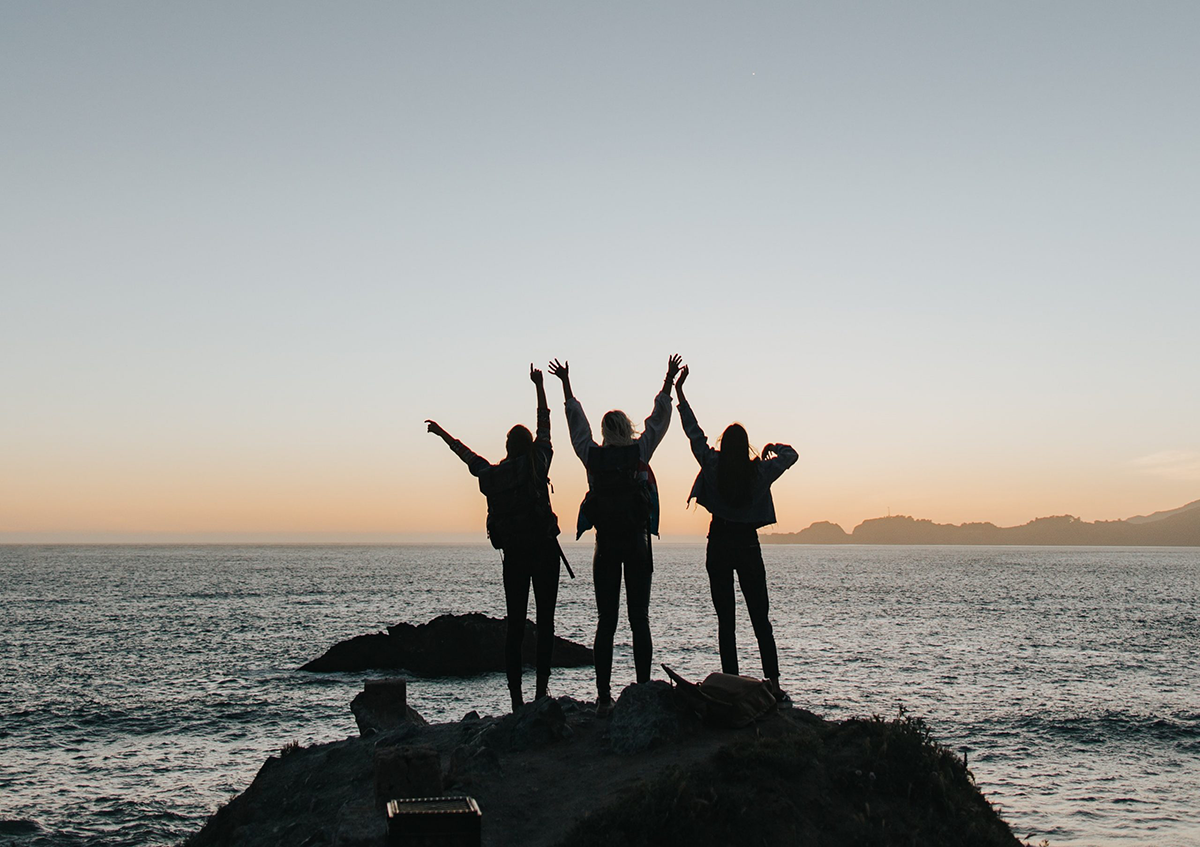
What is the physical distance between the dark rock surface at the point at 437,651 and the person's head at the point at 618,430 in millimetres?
30047

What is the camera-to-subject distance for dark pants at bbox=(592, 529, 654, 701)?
9.02m

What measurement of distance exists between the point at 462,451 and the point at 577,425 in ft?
5.80

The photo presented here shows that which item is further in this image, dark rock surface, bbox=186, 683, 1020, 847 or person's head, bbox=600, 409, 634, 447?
person's head, bbox=600, 409, 634, 447

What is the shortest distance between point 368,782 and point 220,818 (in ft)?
10.9

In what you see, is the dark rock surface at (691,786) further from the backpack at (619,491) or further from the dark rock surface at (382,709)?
the dark rock surface at (382,709)

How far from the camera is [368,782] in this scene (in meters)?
10.5

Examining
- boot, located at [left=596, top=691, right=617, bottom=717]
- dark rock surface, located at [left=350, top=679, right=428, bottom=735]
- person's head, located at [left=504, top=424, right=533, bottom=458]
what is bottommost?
dark rock surface, located at [left=350, top=679, right=428, bottom=735]

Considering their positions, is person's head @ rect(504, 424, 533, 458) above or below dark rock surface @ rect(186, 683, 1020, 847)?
above

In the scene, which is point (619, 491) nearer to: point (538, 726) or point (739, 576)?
point (739, 576)

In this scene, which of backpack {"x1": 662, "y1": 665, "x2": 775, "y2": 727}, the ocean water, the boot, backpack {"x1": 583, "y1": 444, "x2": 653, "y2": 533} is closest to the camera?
backpack {"x1": 583, "y1": 444, "x2": 653, "y2": 533}

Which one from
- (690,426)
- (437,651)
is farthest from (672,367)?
(437,651)

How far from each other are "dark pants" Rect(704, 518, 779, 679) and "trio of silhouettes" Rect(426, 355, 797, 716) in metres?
0.01

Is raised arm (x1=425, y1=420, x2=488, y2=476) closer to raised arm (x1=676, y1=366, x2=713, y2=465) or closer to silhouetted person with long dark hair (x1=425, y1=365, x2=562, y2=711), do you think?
silhouetted person with long dark hair (x1=425, y1=365, x2=562, y2=711)

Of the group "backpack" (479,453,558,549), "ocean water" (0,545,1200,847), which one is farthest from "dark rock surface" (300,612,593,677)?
"backpack" (479,453,558,549)
